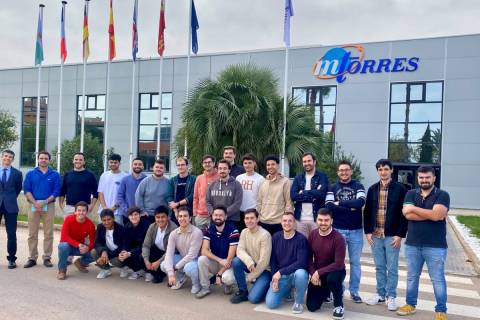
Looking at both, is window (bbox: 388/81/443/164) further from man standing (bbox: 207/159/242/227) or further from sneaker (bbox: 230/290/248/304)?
sneaker (bbox: 230/290/248/304)

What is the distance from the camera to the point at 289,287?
20.0 feet

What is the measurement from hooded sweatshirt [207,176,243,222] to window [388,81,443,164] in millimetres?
22028

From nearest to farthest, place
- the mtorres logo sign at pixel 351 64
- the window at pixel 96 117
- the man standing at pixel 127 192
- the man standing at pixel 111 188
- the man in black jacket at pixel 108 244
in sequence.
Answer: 1. the man in black jacket at pixel 108 244
2. the man standing at pixel 127 192
3. the man standing at pixel 111 188
4. the mtorres logo sign at pixel 351 64
5. the window at pixel 96 117

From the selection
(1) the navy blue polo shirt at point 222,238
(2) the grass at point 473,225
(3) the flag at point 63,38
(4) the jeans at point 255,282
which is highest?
(3) the flag at point 63,38

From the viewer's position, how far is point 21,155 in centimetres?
3766

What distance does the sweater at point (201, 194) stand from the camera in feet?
24.3

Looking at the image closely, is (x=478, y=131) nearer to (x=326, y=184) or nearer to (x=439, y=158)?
(x=439, y=158)

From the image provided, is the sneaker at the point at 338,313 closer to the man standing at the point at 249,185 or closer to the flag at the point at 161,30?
the man standing at the point at 249,185

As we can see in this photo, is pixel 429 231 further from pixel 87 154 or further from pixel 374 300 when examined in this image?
pixel 87 154

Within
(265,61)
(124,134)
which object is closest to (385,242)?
(265,61)

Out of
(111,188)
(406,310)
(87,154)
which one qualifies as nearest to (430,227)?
(406,310)

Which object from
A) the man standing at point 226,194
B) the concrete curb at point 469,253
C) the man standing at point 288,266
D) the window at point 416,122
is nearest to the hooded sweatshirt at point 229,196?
the man standing at point 226,194

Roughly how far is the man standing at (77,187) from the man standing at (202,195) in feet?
6.94

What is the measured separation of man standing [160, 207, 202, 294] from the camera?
668cm
